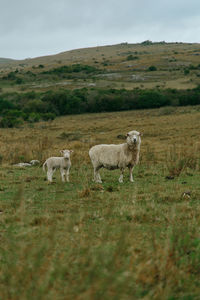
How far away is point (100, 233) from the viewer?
18.2ft

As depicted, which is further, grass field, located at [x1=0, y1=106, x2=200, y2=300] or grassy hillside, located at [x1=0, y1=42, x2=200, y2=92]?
grassy hillside, located at [x1=0, y1=42, x2=200, y2=92]

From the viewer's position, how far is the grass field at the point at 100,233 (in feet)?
10.0

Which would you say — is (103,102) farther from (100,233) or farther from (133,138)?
(100,233)

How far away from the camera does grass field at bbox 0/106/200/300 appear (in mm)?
3062

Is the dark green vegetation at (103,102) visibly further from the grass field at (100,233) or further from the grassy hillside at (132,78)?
the grass field at (100,233)

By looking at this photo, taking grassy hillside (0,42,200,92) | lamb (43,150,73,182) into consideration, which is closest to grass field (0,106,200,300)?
lamb (43,150,73,182)

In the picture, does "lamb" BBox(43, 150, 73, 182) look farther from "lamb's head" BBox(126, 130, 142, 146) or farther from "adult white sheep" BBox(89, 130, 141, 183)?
"lamb's head" BBox(126, 130, 142, 146)

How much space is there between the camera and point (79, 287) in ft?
9.11

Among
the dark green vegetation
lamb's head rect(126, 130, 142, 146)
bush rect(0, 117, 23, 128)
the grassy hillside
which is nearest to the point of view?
lamb's head rect(126, 130, 142, 146)

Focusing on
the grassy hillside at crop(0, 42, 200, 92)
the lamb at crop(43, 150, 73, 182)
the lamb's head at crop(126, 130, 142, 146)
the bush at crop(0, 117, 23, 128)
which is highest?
the grassy hillside at crop(0, 42, 200, 92)

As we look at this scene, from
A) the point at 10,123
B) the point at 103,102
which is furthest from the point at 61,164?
the point at 103,102

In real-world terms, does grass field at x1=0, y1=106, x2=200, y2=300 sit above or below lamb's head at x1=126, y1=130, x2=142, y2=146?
below

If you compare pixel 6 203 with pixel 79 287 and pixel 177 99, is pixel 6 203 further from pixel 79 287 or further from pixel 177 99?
pixel 177 99

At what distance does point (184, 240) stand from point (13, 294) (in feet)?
7.16
